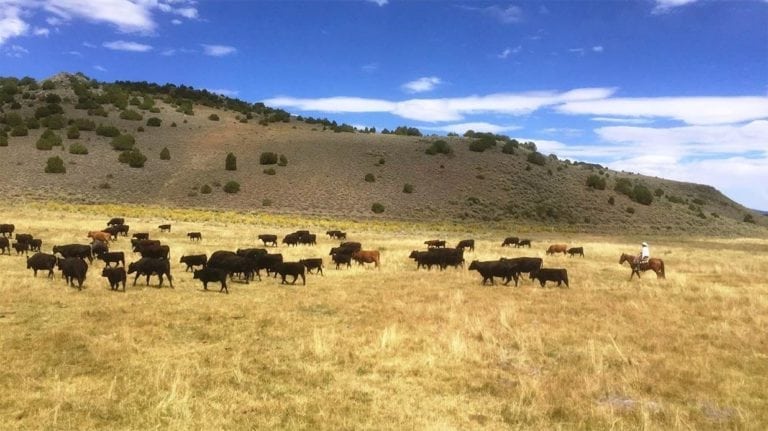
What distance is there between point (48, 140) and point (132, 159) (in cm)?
1169

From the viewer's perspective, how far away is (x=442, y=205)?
7381cm

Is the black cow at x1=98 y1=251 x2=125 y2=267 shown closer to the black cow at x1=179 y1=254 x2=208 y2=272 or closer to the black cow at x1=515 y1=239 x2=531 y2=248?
the black cow at x1=179 y1=254 x2=208 y2=272

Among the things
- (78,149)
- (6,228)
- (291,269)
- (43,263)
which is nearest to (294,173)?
(78,149)

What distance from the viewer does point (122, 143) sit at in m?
77.9

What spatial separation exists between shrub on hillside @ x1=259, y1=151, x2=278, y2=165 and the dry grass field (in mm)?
58943

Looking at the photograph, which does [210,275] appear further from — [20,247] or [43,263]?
[20,247]

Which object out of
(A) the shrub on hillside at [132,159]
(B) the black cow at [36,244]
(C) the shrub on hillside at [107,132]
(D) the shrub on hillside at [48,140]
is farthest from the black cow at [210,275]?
(C) the shrub on hillside at [107,132]

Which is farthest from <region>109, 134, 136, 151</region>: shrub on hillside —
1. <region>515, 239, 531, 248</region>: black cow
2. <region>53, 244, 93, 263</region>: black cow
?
<region>53, 244, 93, 263</region>: black cow

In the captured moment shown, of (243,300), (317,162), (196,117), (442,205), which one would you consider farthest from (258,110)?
(243,300)

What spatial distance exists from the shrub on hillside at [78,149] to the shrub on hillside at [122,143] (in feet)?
14.9

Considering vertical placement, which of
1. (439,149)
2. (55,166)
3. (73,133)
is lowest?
(55,166)

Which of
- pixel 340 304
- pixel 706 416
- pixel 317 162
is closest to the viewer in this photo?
pixel 706 416

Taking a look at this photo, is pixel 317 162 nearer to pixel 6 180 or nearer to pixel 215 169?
pixel 215 169

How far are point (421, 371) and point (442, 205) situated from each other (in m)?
63.5
